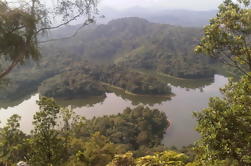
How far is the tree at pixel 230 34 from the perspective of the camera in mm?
4297

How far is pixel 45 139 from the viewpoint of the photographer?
614cm

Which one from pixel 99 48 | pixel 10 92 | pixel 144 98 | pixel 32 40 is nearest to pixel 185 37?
pixel 99 48

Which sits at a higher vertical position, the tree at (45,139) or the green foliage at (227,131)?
the green foliage at (227,131)

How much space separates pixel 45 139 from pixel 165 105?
3398 centimetres

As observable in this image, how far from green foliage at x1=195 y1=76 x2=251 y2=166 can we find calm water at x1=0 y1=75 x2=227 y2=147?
74.8 ft

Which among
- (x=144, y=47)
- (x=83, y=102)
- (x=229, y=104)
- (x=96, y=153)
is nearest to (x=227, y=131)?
(x=229, y=104)

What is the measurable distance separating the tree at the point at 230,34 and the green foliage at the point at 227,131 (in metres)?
0.78

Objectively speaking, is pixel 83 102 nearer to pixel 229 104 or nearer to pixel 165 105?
pixel 165 105

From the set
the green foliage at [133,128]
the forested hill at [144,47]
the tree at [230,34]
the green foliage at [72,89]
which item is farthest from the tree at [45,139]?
the forested hill at [144,47]

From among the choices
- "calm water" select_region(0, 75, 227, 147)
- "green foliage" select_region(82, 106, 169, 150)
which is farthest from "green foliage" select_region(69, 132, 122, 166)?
"calm water" select_region(0, 75, 227, 147)

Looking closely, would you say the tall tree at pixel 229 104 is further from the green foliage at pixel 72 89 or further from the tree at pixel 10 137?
the green foliage at pixel 72 89

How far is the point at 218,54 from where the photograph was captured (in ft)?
15.2

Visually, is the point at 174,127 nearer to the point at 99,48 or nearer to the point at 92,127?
the point at 92,127

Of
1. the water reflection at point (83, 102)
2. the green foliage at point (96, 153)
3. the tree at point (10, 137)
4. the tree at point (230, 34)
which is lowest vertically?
the water reflection at point (83, 102)
